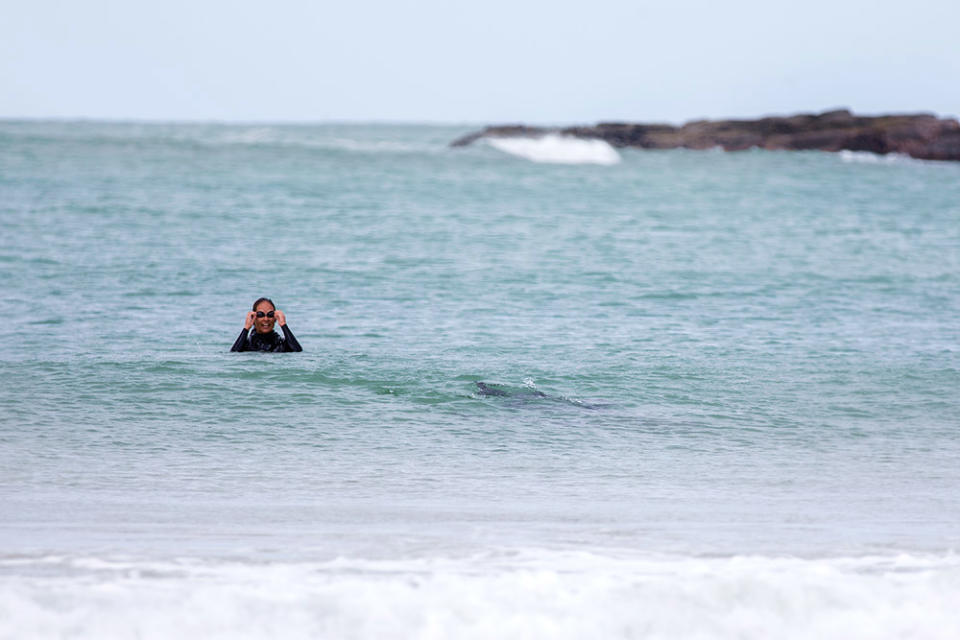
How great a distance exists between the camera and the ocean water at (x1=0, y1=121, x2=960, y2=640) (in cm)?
694

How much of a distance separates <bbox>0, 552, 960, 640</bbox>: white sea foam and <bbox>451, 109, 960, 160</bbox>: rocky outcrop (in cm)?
9298

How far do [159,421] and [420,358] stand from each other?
4466 mm

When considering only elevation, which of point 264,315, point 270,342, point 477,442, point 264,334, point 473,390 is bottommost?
point 477,442

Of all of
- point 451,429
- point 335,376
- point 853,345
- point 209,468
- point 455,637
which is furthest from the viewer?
point 853,345

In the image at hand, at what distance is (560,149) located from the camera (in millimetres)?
99625

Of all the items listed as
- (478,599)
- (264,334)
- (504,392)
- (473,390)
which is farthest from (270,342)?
(478,599)

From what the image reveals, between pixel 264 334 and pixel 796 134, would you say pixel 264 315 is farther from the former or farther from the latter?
pixel 796 134

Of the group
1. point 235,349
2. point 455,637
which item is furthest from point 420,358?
point 455,637

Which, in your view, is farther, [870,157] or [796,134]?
[796,134]

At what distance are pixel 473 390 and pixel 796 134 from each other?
9820cm

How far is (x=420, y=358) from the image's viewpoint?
606 inches

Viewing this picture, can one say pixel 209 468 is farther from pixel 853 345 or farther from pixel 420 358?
pixel 853 345

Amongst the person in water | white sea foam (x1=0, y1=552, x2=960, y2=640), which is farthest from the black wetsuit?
white sea foam (x1=0, y1=552, x2=960, y2=640)

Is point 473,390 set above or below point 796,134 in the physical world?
below
